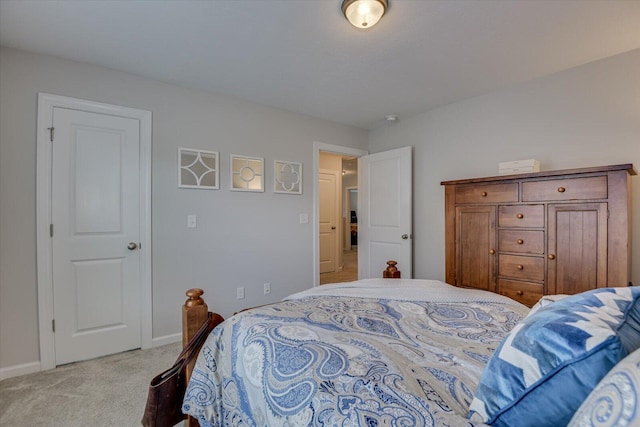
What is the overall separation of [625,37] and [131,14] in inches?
127

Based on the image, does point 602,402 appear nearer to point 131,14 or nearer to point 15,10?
point 131,14

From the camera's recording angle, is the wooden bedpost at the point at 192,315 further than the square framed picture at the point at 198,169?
No

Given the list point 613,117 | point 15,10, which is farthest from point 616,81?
point 15,10

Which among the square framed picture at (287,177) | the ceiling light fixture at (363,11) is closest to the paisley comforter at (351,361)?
the ceiling light fixture at (363,11)

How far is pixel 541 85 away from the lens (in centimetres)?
262

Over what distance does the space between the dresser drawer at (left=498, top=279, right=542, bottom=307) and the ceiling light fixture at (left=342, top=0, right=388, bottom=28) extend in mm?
2102

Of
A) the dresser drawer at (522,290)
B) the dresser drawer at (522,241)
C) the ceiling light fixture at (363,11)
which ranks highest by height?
the ceiling light fixture at (363,11)

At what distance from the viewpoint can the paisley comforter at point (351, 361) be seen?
28.7 inches

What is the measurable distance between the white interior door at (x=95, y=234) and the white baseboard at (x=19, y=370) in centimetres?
13

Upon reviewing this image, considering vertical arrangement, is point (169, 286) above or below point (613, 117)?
below

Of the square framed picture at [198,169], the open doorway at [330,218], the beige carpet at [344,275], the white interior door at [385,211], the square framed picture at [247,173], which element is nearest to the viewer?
the square framed picture at [198,169]

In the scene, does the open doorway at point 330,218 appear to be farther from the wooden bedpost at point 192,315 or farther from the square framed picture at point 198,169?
the wooden bedpost at point 192,315

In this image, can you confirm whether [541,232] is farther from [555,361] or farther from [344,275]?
[344,275]

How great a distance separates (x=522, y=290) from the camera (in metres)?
2.24
